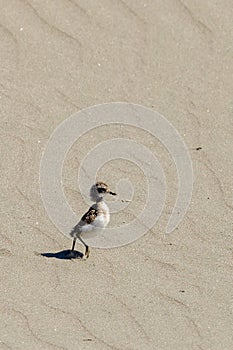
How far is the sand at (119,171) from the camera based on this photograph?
7.53m

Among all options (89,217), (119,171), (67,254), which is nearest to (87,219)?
(89,217)

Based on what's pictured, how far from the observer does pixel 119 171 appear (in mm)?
8820

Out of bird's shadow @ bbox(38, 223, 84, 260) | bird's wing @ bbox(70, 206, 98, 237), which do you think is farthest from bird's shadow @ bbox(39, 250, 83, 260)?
bird's wing @ bbox(70, 206, 98, 237)

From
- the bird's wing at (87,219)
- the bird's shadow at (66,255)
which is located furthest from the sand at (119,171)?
the bird's wing at (87,219)

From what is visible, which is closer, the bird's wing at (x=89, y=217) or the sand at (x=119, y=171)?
the sand at (x=119, y=171)

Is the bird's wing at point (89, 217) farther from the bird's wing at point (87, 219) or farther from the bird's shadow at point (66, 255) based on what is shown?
the bird's shadow at point (66, 255)

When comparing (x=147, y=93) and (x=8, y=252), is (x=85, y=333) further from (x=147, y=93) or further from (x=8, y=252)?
(x=147, y=93)

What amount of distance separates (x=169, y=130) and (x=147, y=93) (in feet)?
1.53

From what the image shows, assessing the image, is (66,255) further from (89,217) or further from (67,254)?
(89,217)

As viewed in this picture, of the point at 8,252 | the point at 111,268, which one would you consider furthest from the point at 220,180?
the point at 8,252

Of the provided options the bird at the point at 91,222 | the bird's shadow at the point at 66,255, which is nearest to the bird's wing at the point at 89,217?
the bird at the point at 91,222

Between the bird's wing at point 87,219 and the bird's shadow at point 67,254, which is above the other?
the bird's wing at point 87,219

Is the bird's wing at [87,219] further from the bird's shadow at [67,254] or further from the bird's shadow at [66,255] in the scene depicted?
the bird's shadow at [66,255]

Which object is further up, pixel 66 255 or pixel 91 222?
pixel 91 222
